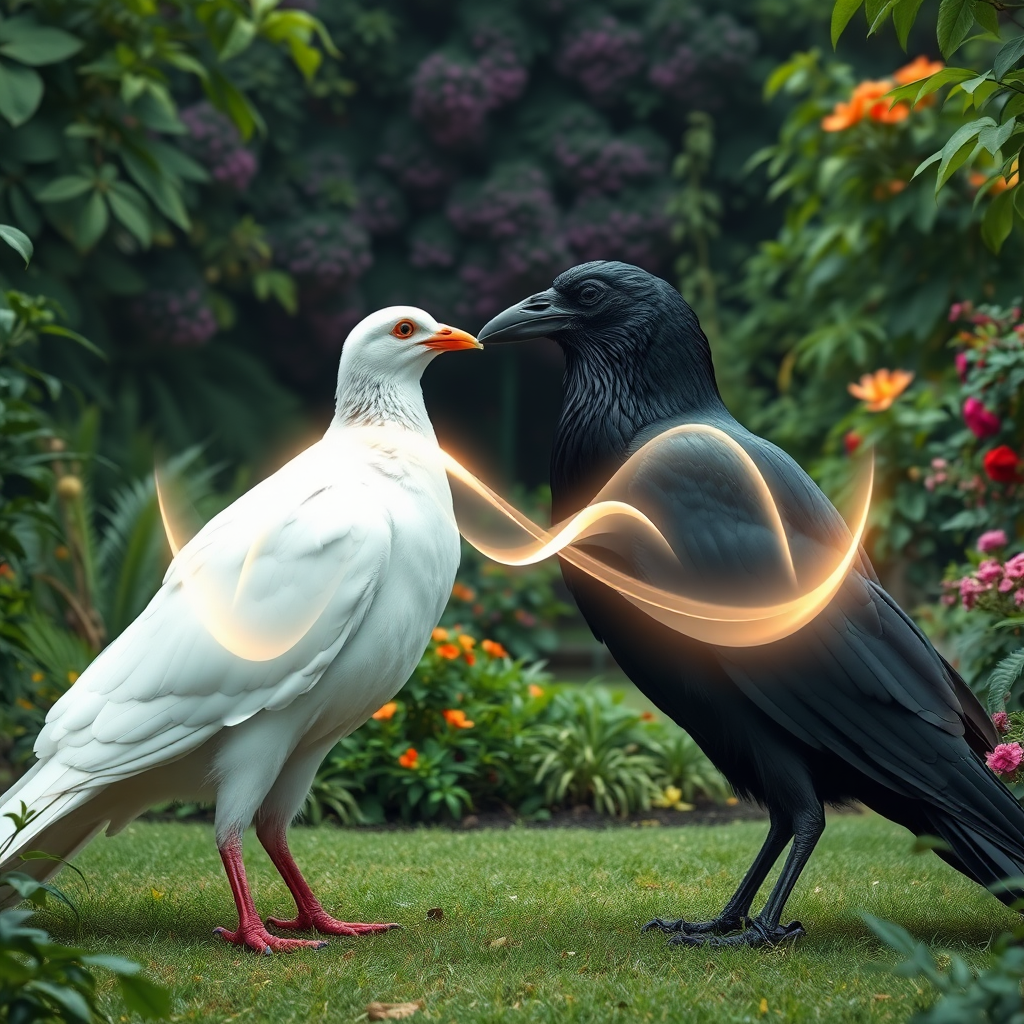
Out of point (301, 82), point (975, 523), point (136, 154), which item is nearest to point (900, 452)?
point (975, 523)

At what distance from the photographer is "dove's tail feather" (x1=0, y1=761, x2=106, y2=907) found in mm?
3135

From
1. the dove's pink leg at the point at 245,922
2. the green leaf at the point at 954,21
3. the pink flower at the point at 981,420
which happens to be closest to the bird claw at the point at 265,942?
the dove's pink leg at the point at 245,922

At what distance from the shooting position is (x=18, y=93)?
5.84 m

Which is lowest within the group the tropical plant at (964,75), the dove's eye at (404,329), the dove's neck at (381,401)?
the dove's neck at (381,401)

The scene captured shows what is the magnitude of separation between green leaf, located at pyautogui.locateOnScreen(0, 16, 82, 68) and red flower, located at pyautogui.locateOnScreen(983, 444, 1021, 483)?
456 centimetres

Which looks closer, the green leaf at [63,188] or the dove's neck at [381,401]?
the dove's neck at [381,401]

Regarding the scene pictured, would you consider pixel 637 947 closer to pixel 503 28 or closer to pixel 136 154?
pixel 136 154

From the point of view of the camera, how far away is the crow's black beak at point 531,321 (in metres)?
3.78

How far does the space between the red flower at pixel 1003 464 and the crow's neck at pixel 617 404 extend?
1993 mm

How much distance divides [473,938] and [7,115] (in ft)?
14.2

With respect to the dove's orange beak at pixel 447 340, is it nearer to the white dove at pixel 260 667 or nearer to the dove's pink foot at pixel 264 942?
the white dove at pixel 260 667

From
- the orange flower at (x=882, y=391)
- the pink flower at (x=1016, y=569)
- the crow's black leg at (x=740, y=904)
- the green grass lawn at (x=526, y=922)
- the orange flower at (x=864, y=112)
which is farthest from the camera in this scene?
the orange flower at (x=864, y=112)

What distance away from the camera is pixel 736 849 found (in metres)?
4.94

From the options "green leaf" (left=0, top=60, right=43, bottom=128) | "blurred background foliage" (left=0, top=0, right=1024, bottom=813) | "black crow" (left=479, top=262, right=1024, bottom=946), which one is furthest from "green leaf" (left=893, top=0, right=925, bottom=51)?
"green leaf" (left=0, top=60, right=43, bottom=128)
